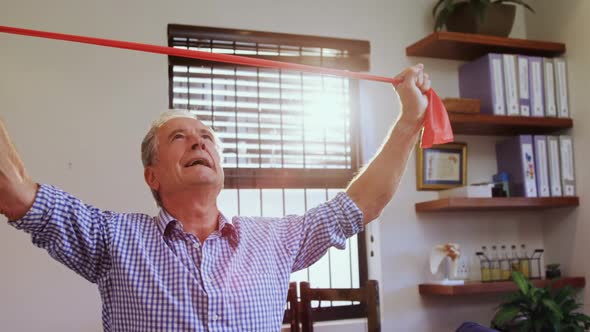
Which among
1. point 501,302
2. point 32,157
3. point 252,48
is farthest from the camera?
point 501,302

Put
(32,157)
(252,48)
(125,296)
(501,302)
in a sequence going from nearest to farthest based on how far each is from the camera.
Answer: (125,296), (32,157), (252,48), (501,302)

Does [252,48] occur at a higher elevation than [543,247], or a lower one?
higher

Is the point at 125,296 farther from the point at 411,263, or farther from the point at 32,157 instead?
the point at 411,263

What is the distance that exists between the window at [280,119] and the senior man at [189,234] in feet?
3.77

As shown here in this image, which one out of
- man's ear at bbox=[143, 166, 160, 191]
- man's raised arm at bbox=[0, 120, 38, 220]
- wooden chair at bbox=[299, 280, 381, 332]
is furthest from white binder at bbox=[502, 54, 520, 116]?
man's raised arm at bbox=[0, 120, 38, 220]

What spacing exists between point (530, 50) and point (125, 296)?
2540mm

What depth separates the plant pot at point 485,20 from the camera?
10.7 feet

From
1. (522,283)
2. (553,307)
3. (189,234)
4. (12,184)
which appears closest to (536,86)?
(522,283)

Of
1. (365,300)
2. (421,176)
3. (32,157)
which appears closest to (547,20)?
(421,176)

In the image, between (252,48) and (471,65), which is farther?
(471,65)

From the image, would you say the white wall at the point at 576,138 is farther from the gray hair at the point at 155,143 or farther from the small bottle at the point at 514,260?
the gray hair at the point at 155,143

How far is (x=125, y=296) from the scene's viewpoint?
1.56 m

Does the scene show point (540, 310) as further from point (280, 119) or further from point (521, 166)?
point (280, 119)

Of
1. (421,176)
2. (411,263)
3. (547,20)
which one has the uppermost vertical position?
(547,20)
